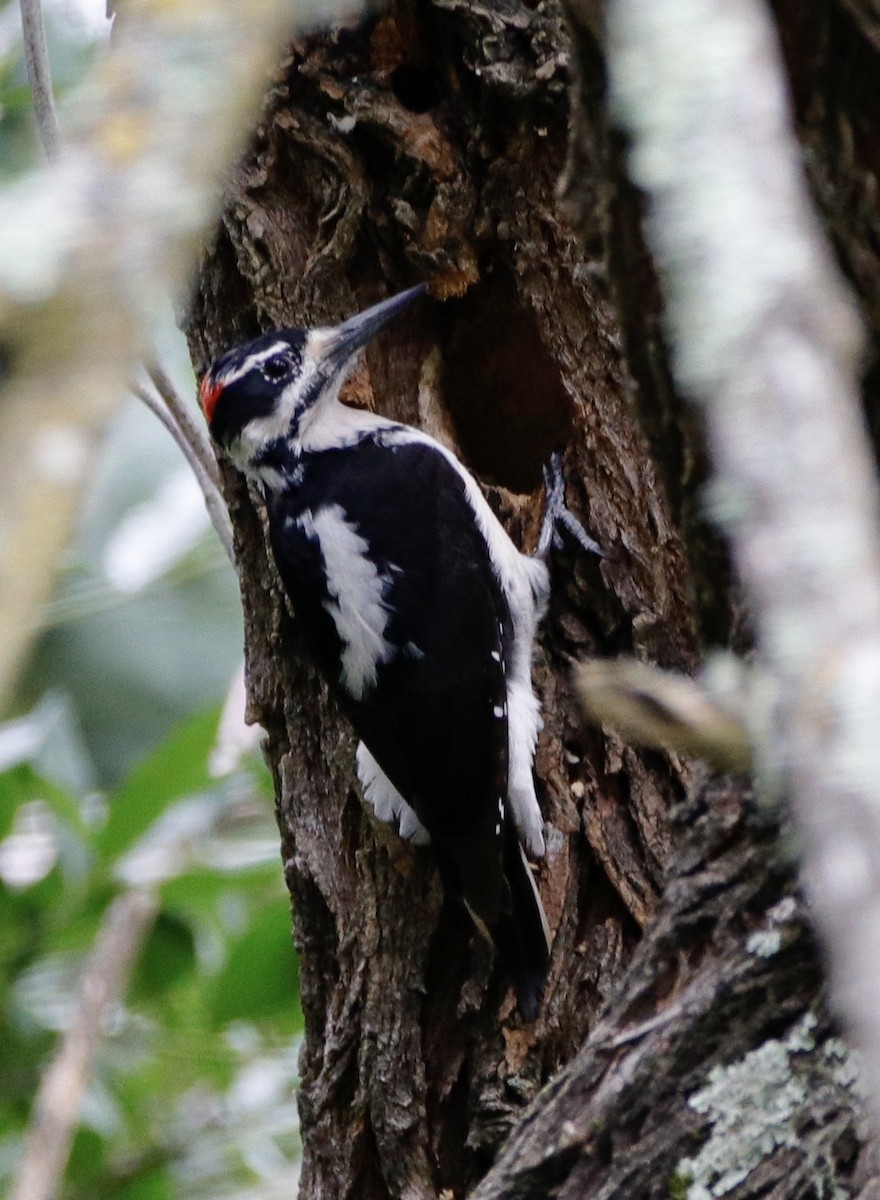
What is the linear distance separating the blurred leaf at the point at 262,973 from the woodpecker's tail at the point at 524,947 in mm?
932

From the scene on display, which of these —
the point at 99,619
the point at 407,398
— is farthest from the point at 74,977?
the point at 407,398

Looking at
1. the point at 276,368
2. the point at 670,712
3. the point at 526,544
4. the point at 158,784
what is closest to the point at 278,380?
the point at 276,368

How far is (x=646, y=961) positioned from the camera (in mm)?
1978

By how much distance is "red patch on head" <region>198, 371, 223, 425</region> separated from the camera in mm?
3420

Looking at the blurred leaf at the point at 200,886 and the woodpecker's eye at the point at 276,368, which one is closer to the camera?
→ the woodpecker's eye at the point at 276,368

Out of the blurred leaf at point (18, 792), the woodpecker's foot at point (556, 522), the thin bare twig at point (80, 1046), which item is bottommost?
the thin bare twig at point (80, 1046)

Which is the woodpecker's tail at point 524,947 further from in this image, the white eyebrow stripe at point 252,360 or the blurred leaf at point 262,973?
the white eyebrow stripe at point 252,360

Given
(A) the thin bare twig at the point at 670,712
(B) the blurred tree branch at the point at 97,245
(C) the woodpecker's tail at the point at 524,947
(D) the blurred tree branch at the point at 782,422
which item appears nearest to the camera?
(D) the blurred tree branch at the point at 782,422

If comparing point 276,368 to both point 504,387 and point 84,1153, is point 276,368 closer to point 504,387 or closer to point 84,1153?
point 504,387

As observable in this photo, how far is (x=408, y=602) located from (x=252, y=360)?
594mm

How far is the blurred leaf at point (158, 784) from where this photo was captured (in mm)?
3682

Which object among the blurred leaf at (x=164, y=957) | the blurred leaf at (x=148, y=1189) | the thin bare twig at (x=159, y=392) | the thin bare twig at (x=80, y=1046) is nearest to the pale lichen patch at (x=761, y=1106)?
the thin bare twig at (x=80, y=1046)

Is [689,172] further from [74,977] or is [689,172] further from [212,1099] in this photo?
[212,1099]

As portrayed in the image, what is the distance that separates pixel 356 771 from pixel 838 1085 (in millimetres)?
1424
